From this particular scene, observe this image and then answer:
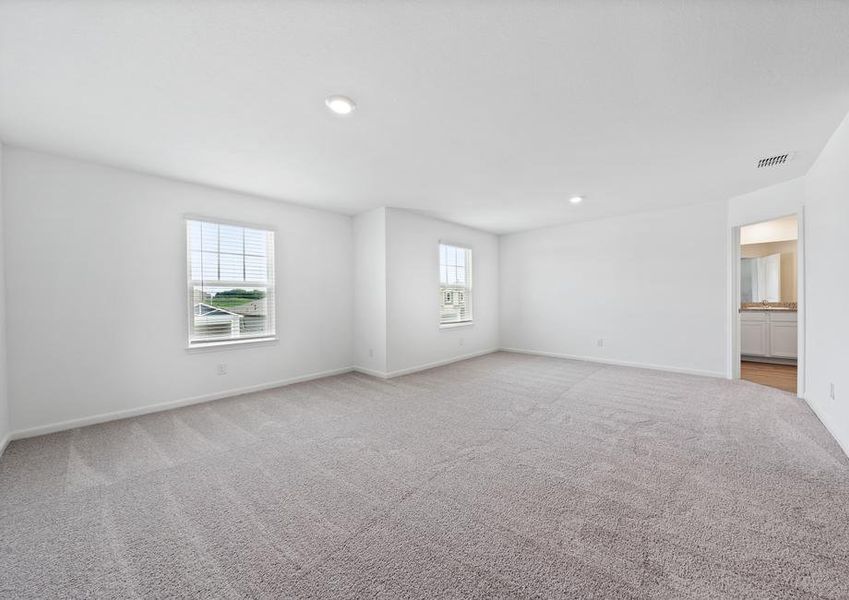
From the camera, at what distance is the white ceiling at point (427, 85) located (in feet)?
5.06

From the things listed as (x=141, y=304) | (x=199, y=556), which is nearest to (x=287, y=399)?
(x=141, y=304)

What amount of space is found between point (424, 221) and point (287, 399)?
10.9 ft

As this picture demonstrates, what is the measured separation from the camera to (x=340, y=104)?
87.3 inches

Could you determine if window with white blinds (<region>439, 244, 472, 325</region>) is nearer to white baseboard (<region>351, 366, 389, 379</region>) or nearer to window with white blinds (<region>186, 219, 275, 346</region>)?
white baseboard (<region>351, 366, 389, 379</region>)

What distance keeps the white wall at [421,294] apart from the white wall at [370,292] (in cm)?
11

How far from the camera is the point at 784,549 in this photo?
153 cm

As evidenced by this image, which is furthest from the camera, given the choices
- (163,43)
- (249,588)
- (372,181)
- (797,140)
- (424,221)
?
(424,221)

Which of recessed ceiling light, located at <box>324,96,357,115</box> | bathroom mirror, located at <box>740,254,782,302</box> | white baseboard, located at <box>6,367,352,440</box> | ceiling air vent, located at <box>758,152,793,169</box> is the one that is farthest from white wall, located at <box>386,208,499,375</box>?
bathroom mirror, located at <box>740,254,782,302</box>

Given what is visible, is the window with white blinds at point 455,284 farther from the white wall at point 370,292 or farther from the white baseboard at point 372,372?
the white baseboard at point 372,372

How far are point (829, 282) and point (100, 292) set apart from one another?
6585 mm

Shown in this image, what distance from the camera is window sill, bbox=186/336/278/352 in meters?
3.78

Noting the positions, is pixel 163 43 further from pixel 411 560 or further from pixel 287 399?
pixel 287 399

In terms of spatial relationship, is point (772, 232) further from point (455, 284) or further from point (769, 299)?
point (455, 284)

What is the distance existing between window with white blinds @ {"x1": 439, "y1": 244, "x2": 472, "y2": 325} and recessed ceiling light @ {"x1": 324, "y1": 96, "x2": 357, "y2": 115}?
362 centimetres
